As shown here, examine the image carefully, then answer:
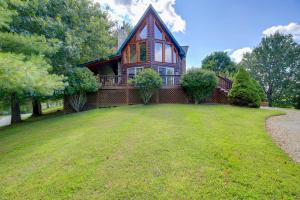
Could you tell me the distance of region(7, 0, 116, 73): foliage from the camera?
30.8 feet

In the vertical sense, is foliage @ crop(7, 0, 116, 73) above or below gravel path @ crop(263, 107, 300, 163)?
above

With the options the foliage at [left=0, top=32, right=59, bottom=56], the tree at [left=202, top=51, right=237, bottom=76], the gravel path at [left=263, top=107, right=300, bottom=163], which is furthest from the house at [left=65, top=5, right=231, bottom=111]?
the tree at [left=202, top=51, right=237, bottom=76]

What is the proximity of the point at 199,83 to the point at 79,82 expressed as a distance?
8.24 meters

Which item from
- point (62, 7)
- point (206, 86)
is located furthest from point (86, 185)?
point (62, 7)

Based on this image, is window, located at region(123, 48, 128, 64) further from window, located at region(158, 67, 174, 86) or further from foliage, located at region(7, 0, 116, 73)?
window, located at region(158, 67, 174, 86)

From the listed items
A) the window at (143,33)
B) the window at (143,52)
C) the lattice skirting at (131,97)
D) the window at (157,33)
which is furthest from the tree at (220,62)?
the lattice skirting at (131,97)

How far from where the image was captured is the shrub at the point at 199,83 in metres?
11.3

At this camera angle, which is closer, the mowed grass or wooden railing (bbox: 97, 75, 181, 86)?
the mowed grass

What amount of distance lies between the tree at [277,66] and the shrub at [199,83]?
21913 mm

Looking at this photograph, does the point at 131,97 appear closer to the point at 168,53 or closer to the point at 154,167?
the point at 168,53

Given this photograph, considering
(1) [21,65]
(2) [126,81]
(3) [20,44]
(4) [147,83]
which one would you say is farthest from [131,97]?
(1) [21,65]

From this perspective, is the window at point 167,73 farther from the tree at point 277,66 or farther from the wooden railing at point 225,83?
the tree at point 277,66

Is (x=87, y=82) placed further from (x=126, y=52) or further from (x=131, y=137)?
(x=131, y=137)

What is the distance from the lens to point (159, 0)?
654 inches
